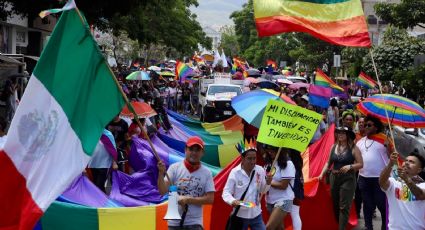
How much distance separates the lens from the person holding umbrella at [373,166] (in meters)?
9.34

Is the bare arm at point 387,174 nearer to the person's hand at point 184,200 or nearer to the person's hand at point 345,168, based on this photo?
the person's hand at point 184,200

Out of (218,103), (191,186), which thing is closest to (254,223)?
(191,186)

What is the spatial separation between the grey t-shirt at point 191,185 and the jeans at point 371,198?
3.49 metres

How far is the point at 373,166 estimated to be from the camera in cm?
935

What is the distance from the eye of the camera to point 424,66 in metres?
18.7

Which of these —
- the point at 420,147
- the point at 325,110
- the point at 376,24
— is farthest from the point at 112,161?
the point at 376,24

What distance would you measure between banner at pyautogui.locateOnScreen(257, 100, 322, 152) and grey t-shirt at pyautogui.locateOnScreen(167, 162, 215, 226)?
1.20 metres

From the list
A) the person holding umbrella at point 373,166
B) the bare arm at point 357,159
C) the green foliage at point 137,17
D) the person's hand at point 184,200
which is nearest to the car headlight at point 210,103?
the green foliage at point 137,17

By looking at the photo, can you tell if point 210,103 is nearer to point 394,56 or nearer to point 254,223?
point 394,56

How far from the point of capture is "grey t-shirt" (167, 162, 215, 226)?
21.3ft

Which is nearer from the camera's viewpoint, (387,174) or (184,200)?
(387,174)

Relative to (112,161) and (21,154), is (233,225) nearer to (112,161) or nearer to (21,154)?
(21,154)

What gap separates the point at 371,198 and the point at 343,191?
0.56 metres

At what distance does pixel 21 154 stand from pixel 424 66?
585 inches
